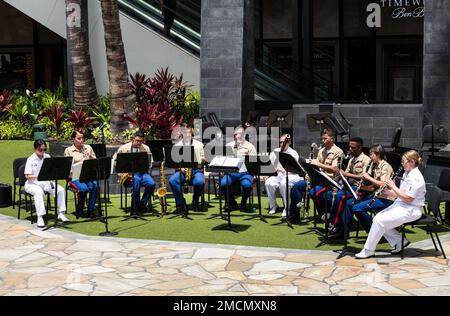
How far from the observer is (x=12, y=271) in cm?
1084

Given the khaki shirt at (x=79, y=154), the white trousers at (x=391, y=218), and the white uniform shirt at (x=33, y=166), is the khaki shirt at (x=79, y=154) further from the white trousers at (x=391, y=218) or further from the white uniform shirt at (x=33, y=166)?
the white trousers at (x=391, y=218)

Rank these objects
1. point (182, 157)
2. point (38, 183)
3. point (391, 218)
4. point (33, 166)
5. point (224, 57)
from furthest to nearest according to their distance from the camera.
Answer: point (224, 57), point (182, 157), point (38, 183), point (33, 166), point (391, 218)

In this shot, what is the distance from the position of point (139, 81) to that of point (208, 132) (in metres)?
3.96

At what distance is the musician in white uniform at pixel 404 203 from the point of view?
430 inches

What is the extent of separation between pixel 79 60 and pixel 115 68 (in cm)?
401

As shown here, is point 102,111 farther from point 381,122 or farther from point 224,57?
point 381,122

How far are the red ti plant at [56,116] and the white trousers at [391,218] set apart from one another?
14.2 meters

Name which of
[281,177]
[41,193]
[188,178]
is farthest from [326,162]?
[41,193]

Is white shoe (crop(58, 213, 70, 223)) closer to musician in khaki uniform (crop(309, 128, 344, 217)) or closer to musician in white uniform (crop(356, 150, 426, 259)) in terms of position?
Answer: musician in khaki uniform (crop(309, 128, 344, 217))

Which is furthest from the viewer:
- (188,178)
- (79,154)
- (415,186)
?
(188,178)

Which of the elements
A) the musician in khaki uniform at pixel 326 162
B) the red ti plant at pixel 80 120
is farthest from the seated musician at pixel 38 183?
the red ti plant at pixel 80 120

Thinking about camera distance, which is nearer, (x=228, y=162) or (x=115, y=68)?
(x=228, y=162)

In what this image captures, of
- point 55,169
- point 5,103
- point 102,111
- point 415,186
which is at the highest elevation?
point 5,103

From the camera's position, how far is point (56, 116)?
23.2 m
